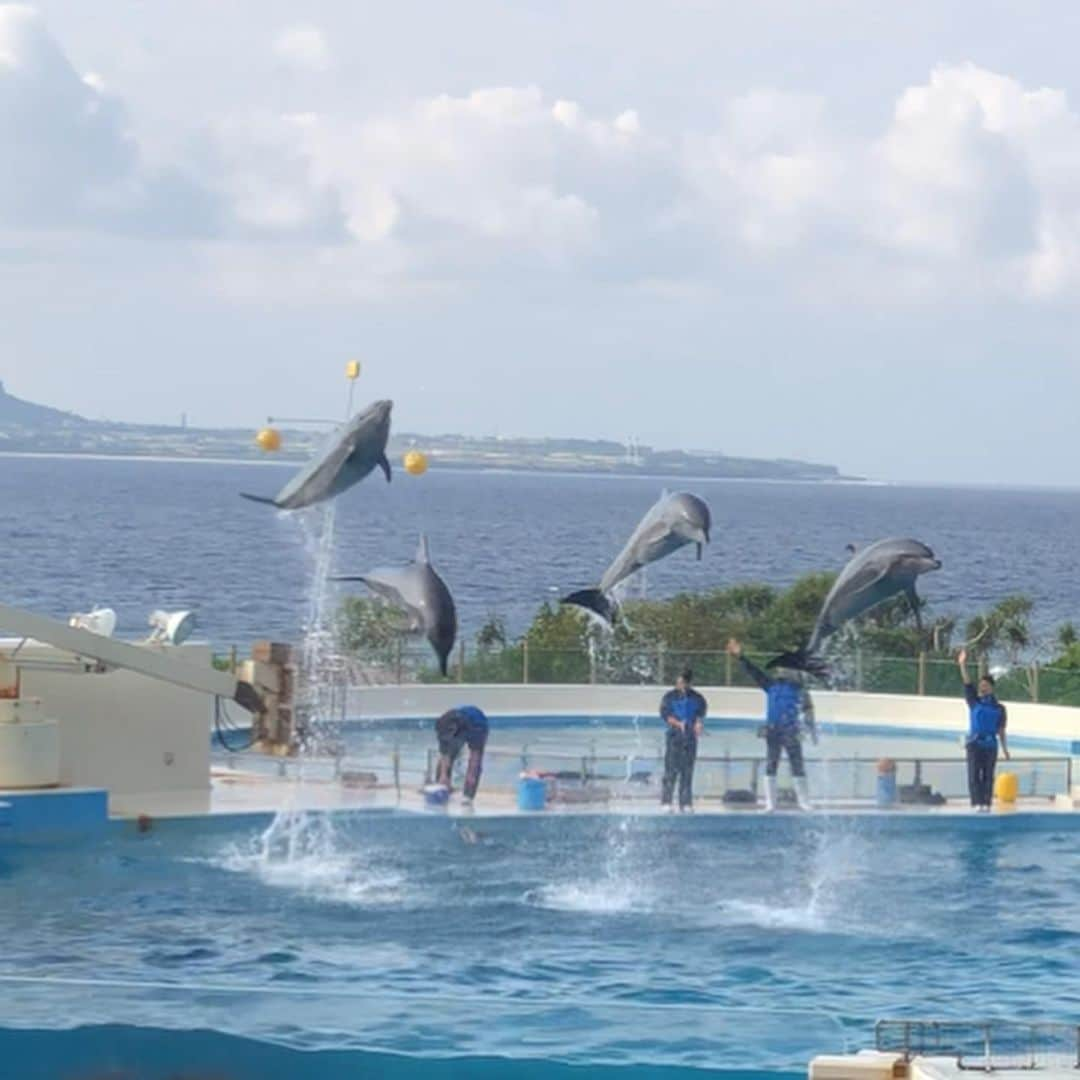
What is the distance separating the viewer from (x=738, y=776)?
1625cm

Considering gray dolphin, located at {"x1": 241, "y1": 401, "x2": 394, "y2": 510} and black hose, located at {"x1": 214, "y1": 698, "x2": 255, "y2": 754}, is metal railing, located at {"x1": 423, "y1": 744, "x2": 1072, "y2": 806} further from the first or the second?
gray dolphin, located at {"x1": 241, "y1": 401, "x2": 394, "y2": 510}

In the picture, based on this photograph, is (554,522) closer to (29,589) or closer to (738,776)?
(29,589)

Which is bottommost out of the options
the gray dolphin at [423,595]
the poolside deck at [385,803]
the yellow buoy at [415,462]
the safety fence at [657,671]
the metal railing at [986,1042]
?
A: the metal railing at [986,1042]

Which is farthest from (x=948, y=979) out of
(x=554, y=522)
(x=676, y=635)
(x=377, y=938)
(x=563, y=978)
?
(x=554, y=522)

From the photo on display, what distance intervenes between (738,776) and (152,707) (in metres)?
4.39

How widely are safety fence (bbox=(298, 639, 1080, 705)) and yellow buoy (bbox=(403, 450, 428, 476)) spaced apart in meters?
9.42

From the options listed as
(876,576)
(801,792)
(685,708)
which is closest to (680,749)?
(685,708)

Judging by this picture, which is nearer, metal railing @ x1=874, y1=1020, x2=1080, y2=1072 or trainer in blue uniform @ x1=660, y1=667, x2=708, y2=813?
metal railing @ x1=874, y1=1020, x2=1080, y2=1072

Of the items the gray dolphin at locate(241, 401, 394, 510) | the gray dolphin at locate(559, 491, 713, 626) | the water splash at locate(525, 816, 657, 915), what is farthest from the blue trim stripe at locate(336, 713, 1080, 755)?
the gray dolphin at locate(241, 401, 394, 510)

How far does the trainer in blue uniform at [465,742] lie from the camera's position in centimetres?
1619

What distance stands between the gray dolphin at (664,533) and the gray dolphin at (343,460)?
175 centimetres

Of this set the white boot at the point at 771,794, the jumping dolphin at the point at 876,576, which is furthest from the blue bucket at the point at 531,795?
the jumping dolphin at the point at 876,576

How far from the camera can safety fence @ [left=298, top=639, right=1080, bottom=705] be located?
22625 millimetres

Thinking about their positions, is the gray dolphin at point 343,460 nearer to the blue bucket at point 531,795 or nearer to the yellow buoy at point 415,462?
the yellow buoy at point 415,462
